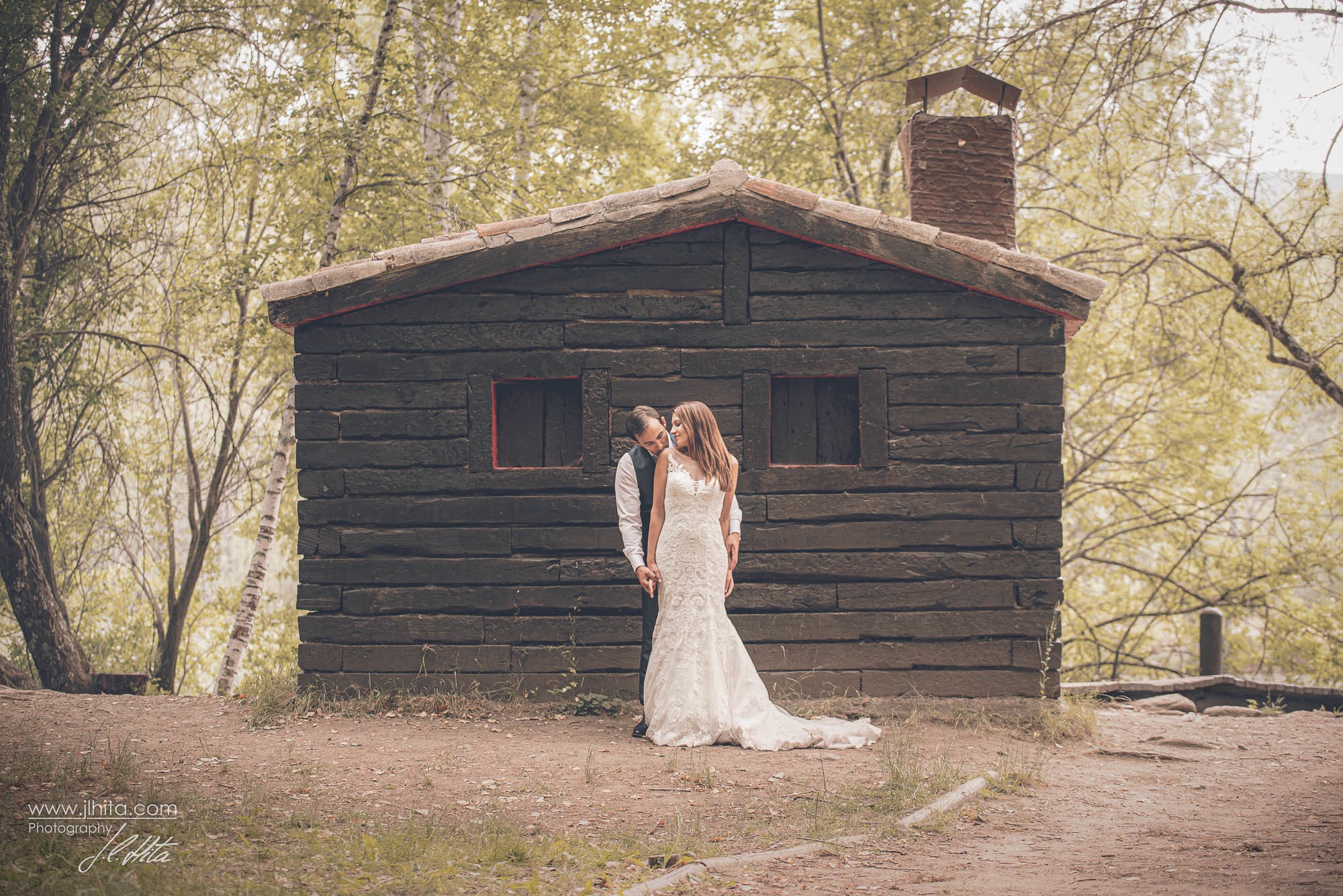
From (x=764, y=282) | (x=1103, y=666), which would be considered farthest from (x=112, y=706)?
(x=1103, y=666)

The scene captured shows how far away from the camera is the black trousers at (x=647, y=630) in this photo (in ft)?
22.2

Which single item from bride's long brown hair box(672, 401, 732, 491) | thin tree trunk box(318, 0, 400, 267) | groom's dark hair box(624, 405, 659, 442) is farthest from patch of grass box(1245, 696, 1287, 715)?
thin tree trunk box(318, 0, 400, 267)

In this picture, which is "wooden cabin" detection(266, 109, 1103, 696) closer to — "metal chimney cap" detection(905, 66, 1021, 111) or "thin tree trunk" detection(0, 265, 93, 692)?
"metal chimney cap" detection(905, 66, 1021, 111)

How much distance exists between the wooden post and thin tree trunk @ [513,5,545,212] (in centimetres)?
942

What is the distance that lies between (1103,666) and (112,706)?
15.4 metres

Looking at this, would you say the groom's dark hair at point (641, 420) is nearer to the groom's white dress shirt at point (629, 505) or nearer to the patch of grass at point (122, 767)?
the groom's white dress shirt at point (629, 505)

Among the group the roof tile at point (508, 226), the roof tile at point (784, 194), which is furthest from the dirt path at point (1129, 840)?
the roof tile at point (508, 226)

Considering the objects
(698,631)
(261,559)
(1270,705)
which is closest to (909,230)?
(698,631)

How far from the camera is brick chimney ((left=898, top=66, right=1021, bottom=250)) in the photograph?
8.09 m

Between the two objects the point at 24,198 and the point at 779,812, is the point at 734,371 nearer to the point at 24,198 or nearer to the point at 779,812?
the point at 779,812

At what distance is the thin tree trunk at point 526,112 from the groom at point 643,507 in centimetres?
654

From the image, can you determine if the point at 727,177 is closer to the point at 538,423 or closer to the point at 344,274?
the point at 538,423

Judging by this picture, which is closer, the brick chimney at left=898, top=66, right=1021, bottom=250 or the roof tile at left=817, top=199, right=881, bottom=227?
the roof tile at left=817, top=199, right=881, bottom=227

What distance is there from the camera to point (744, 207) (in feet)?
24.6
